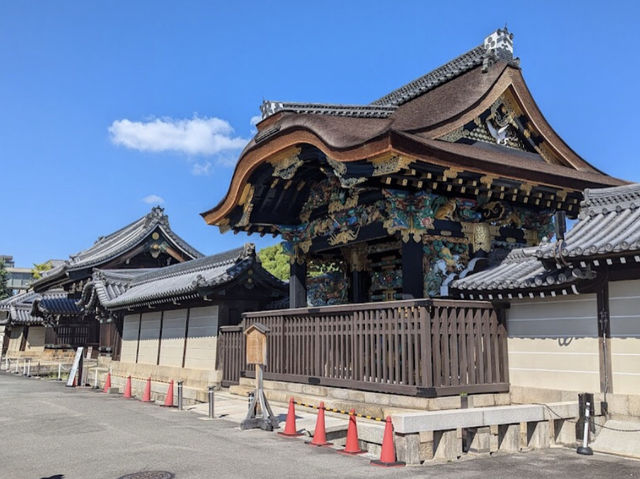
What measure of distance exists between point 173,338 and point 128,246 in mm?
13185

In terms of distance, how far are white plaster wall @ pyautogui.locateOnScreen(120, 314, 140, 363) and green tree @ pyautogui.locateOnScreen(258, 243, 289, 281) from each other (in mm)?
29163

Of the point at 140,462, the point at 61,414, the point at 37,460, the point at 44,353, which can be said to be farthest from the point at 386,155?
the point at 44,353

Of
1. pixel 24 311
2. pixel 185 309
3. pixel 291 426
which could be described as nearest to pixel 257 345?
pixel 291 426

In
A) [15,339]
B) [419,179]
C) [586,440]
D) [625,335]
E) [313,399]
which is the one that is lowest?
[586,440]

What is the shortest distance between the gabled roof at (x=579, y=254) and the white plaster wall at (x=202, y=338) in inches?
376

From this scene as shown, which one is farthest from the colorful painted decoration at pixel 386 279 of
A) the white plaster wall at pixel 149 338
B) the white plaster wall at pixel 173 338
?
the white plaster wall at pixel 149 338

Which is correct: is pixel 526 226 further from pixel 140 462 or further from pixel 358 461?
pixel 140 462

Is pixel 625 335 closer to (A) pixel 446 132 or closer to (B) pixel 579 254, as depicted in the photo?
(B) pixel 579 254

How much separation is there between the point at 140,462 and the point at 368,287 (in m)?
11.0

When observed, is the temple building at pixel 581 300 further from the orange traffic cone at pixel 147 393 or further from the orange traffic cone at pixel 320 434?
the orange traffic cone at pixel 147 393

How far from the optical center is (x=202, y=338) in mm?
20406

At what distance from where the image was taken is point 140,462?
891cm

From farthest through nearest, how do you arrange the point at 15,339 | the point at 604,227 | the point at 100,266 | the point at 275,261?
the point at 275,261
the point at 15,339
the point at 100,266
the point at 604,227

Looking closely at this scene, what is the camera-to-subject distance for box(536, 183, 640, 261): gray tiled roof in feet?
31.2
